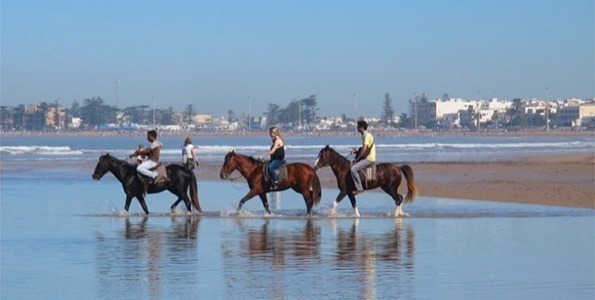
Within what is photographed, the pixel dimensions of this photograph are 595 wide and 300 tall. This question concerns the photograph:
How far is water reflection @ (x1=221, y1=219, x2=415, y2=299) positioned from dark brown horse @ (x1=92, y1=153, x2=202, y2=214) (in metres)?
2.05

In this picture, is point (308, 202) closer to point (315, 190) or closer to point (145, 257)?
point (315, 190)

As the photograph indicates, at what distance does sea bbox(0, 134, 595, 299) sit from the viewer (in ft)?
38.3

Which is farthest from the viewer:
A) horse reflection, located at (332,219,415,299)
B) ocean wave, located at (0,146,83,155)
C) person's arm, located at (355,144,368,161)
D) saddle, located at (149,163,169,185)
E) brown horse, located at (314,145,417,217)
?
ocean wave, located at (0,146,83,155)

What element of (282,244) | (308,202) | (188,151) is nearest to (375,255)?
(282,244)

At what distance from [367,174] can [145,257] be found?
6648mm

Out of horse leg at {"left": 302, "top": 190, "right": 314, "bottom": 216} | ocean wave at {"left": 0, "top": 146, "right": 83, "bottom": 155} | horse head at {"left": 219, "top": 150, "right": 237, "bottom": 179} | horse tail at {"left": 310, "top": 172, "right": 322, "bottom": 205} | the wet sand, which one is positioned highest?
horse head at {"left": 219, "top": 150, "right": 237, "bottom": 179}

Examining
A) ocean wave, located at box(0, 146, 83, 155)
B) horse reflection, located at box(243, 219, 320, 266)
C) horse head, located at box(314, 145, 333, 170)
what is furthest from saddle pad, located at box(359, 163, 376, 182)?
ocean wave, located at box(0, 146, 83, 155)

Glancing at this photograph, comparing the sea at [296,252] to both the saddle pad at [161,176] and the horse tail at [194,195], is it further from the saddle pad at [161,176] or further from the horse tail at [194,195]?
the saddle pad at [161,176]

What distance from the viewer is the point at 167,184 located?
2103 centimetres

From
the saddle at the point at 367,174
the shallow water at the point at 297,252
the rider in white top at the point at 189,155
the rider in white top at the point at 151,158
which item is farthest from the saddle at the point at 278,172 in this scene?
the rider in white top at the point at 189,155

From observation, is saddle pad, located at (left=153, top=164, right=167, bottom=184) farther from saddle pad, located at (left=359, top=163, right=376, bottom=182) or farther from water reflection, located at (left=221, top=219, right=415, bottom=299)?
saddle pad, located at (left=359, top=163, right=376, bottom=182)

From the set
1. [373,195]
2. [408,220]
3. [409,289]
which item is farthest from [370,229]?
[373,195]

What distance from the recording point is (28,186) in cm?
3095

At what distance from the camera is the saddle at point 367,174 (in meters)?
20.2
